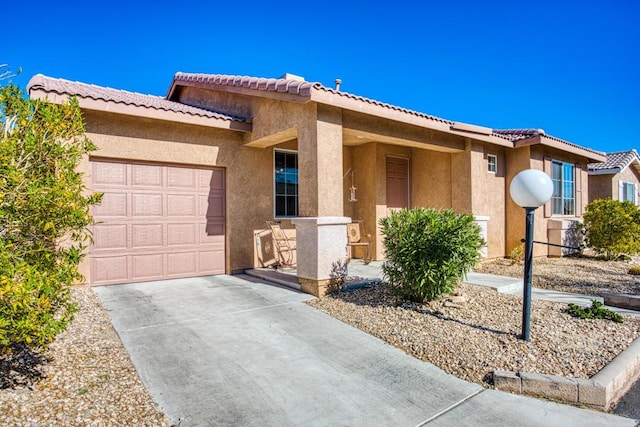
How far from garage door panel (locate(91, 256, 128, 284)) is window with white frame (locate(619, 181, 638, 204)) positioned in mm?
20948

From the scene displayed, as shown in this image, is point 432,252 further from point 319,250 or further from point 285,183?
point 285,183

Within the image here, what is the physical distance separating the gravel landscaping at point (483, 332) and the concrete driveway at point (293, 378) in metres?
0.28

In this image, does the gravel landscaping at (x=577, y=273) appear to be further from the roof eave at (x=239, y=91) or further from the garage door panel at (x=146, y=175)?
the garage door panel at (x=146, y=175)

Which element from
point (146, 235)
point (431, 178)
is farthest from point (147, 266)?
point (431, 178)

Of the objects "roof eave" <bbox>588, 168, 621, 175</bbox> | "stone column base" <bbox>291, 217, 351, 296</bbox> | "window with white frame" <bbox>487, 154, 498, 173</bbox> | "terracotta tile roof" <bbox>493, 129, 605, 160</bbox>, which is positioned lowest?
"stone column base" <bbox>291, 217, 351, 296</bbox>

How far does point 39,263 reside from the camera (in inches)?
126

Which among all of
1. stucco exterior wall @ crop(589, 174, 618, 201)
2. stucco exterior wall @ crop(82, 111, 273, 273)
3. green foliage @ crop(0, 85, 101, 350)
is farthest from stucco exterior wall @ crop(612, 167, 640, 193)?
green foliage @ crop(0, 85, 101, 350)

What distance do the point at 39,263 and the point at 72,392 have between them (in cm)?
114

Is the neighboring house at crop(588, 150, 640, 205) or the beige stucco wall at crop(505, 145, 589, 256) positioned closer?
the beige stucco wall at crop(505, 145, 589, 256)

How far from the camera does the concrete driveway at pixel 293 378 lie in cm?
302

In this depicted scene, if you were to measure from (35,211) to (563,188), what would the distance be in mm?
14655

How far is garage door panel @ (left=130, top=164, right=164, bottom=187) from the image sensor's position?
7.51m

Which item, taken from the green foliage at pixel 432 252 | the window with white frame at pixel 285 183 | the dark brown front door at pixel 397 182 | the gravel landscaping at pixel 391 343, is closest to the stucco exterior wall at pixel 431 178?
the dark brown front door at pixel 397 182

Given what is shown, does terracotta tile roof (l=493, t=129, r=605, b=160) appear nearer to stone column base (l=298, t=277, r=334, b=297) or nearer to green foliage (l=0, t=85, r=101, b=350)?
stone column base (l=298, t=277, r=334, b=297)
